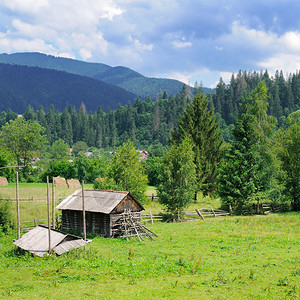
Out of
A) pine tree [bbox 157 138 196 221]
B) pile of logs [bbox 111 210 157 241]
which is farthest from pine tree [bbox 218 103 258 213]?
pile of logs [bbox 111 210 157 241]

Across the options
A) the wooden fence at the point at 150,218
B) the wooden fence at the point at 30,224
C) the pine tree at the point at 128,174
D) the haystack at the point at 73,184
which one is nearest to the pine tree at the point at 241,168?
the wooden fence at the point at 150,218

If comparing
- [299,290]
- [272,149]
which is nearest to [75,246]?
[299,290]

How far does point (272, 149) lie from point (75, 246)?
30.9 meters

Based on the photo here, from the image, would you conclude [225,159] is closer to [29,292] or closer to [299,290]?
[299,290]

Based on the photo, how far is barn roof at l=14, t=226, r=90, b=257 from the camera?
23.1 meters

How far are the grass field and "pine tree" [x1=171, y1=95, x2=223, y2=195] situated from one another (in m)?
24.7

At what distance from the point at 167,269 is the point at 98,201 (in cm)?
1441

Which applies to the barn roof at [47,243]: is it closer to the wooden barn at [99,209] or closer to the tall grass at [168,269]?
the tall grass at [168,269]

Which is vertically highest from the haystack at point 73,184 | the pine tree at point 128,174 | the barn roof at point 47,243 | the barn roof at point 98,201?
the pine tree at point 128,174

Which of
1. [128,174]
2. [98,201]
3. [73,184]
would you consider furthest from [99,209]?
[73,184]

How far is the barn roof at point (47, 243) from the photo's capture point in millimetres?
23109

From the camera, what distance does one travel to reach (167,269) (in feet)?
61.2

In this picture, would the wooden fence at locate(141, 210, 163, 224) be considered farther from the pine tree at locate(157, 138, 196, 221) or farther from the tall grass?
the tall grass

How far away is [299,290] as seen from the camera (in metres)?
15.0
